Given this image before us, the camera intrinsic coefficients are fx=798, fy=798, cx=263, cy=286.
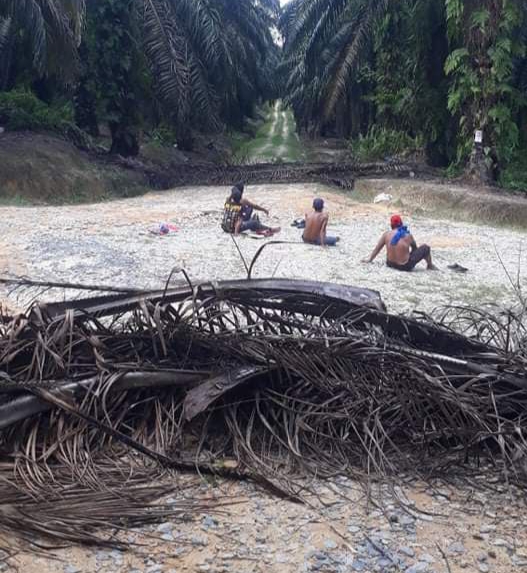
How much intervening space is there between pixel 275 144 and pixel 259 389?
3073 cm

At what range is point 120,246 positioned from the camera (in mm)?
11062

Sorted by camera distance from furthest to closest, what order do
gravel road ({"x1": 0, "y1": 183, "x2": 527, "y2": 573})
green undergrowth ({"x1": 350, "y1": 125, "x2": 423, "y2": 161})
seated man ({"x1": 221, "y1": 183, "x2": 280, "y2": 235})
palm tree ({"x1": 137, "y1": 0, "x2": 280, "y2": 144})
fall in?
green undergrowth ({"x1": 350, "y1": 125, "x2": 423, "y2": 161}), palm tree ({"x1": 137, "y1": 0, "x2": 280, "y2": 144}), seated man ({"x1": 221, "y1": 183, "x2": 280, "y2": 235}), gravel road ({"x1": 0, "y1": 183, "x2": 527, "y2": 573})

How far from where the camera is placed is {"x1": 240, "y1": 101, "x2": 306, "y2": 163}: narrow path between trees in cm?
2802

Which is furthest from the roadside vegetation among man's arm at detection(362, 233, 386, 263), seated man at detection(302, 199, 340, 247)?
man's arm at detection(362, 233, 386, 263)

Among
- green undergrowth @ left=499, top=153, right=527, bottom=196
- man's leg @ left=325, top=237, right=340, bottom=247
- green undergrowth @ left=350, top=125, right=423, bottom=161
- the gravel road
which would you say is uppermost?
green undergrowth @ left=350, top=125, right=423, bottom=161

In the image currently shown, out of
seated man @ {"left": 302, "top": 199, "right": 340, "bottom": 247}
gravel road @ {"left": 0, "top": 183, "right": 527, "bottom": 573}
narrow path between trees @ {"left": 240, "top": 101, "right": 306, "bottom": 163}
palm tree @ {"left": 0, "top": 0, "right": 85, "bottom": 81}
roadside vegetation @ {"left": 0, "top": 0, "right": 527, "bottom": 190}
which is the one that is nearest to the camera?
gravel road @ {"left": 0, "top": 183, "right": 527, "bottom": 573}

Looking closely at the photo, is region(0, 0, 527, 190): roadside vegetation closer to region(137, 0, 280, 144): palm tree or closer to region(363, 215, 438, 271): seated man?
region(137, 0, 280, 144): palm tree

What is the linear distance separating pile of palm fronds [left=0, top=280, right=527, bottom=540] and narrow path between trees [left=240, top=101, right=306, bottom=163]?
20828 millimetres

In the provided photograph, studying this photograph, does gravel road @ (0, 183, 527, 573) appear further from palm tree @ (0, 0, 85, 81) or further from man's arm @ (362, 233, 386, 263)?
palm tree @ (0, 0, 85, 81)

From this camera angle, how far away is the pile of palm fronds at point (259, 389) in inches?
158

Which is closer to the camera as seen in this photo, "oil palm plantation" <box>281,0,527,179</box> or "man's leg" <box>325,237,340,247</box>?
"man's leg" <box>325,237,340,247</box>

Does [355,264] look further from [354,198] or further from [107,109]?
[107,109]

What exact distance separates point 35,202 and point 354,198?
6.79m

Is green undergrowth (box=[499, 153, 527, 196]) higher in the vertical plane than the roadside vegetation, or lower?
lower
